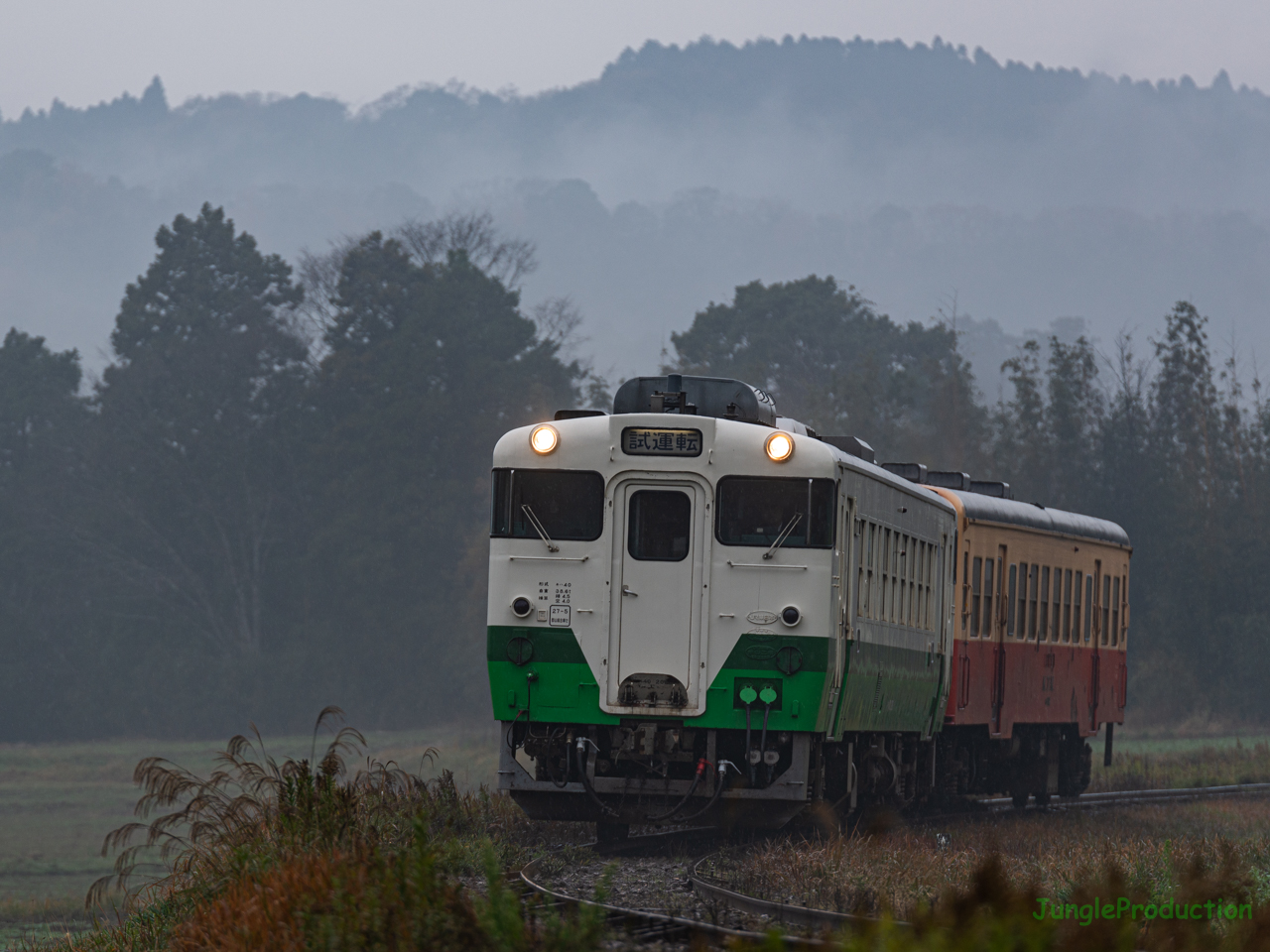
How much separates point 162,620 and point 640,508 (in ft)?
180

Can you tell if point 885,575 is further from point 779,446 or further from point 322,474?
point 322,474

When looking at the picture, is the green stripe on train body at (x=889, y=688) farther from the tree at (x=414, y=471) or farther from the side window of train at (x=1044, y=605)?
the tree at (x=414, y=471)

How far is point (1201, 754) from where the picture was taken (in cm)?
3681

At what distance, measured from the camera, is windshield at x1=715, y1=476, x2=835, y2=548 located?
13945mm

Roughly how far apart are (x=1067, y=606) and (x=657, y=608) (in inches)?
425

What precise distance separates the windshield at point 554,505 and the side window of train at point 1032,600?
30.8 ft

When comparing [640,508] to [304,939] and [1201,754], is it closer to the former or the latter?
[304,939]

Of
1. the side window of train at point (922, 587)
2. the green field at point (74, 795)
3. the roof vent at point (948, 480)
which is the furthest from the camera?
the green field at point (74, 795)

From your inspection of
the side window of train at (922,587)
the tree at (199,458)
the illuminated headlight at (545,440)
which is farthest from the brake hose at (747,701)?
the tree at (199,458)

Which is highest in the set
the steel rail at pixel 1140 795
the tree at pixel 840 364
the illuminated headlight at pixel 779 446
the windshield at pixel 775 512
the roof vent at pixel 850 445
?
the tree at pixel 840 364

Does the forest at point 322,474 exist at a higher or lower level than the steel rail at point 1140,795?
higher

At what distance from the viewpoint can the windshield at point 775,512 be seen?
45.8ft

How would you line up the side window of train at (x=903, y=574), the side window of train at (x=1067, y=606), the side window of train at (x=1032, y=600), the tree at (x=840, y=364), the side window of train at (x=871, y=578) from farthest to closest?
the tree at (x=840, y=364) → the side window of train at (x=1067, y=606) → the side window of train at (x=1032, y=600) → the side window of train at (x=903, y=574) → the side window of train at (x=871, y=578)

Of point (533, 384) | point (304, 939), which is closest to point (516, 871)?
point (304, 939)
